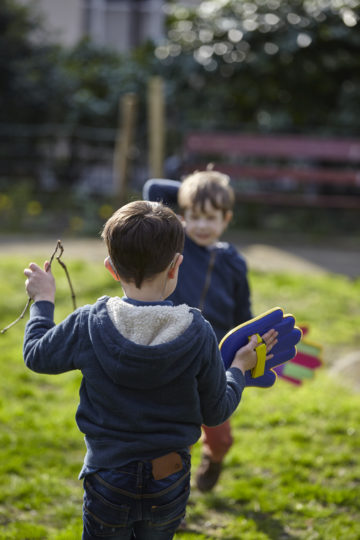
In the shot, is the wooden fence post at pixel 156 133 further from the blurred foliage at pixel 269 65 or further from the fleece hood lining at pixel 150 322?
the fleece hood lining at pixel 150 322

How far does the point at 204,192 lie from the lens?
257 cm

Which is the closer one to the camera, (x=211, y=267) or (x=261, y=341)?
(x=261, y=341)

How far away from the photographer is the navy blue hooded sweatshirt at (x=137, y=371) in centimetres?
152

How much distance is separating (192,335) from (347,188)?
9.45 m

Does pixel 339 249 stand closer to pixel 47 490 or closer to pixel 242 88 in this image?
pixel 242 88

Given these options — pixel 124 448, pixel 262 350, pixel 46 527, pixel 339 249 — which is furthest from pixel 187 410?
pixel 339 249

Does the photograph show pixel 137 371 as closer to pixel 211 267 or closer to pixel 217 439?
pixel 211 267

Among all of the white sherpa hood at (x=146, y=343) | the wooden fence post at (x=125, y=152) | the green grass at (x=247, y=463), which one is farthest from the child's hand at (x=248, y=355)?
the wooden fence post at (x=125, y=152)

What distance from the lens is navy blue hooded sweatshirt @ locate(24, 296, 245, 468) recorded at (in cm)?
152

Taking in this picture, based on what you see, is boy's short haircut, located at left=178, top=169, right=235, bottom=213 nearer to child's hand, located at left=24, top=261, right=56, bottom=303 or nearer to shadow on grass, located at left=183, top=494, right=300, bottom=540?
child's hand, located at left=24, top=261, right=56, bottom=303

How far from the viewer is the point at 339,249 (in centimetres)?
850

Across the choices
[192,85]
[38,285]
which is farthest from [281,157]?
[38,285]

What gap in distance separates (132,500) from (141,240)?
668mm

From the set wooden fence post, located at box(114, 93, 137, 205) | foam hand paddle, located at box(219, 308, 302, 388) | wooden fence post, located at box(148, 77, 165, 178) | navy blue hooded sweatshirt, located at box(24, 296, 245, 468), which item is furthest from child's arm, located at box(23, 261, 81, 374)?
wooden fence post, located at box(114, 93, 137, 205)
